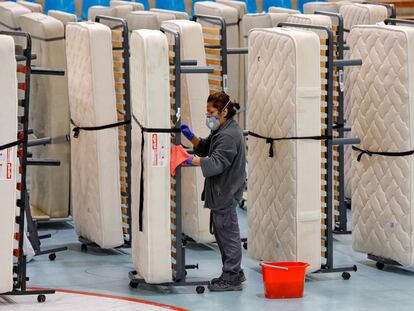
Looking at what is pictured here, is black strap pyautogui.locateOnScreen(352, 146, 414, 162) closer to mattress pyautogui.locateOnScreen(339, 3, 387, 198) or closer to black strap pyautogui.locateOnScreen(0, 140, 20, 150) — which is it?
mattress pyautogui.locateOnScreen(339, 3, 387, 198)

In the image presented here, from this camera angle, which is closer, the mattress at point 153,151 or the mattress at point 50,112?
the mattress at point 153,151

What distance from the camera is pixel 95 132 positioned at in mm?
8961

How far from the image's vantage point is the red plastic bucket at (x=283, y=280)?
775cm

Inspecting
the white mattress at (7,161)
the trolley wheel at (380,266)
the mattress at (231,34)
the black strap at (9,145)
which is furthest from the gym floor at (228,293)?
the mattress at (231,34)

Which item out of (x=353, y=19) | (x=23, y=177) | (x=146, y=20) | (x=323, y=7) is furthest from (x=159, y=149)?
(x=323, y=7)

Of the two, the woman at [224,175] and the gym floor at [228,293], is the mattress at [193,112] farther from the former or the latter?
the woman at [224,175]

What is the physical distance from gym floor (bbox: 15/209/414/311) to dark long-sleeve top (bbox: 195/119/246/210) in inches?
25.2

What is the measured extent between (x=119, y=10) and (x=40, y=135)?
188 centimetres

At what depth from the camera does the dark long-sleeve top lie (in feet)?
25.3

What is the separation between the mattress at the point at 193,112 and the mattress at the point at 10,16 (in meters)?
2.26

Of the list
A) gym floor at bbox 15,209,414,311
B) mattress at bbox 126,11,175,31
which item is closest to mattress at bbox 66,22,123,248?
gym floor at bbox 15,209,414,311

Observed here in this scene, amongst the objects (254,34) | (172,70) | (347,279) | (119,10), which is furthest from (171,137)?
(119,10)

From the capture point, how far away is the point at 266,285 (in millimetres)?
7797

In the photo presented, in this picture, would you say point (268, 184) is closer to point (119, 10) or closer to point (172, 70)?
point (172, 70)
